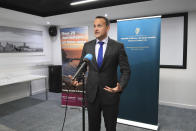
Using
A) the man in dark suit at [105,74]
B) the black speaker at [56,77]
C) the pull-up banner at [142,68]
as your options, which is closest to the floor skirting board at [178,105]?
the pull-up banner at [142,68]

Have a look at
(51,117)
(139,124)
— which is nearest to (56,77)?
(51,117)

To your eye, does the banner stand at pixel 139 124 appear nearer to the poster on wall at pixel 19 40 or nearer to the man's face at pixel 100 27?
the man's face at pixel 100 27

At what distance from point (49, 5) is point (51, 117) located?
2.72m

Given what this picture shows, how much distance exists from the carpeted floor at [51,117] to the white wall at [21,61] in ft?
1.29

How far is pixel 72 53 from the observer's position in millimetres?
3703

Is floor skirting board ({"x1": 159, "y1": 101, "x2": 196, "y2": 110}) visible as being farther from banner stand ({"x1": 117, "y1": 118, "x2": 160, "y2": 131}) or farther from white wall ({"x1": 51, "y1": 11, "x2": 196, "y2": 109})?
banner stand ({"x1": 117, "y1": 118, "x2": 160, "y2": 131})

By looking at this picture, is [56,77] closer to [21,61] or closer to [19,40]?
[21,61]

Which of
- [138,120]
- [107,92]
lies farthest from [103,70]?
[138,120]

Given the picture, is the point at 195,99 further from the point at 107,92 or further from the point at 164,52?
the point at 107,92

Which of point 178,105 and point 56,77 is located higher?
point 56,77

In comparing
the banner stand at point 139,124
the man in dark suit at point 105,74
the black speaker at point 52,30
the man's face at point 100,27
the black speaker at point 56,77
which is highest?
the black speaker at point 52,30

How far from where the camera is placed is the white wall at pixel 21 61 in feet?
13.3

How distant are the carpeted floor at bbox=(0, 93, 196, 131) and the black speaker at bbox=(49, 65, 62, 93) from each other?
1002 millimetres

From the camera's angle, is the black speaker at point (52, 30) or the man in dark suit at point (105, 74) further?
the black speaker at point (52, 30)
